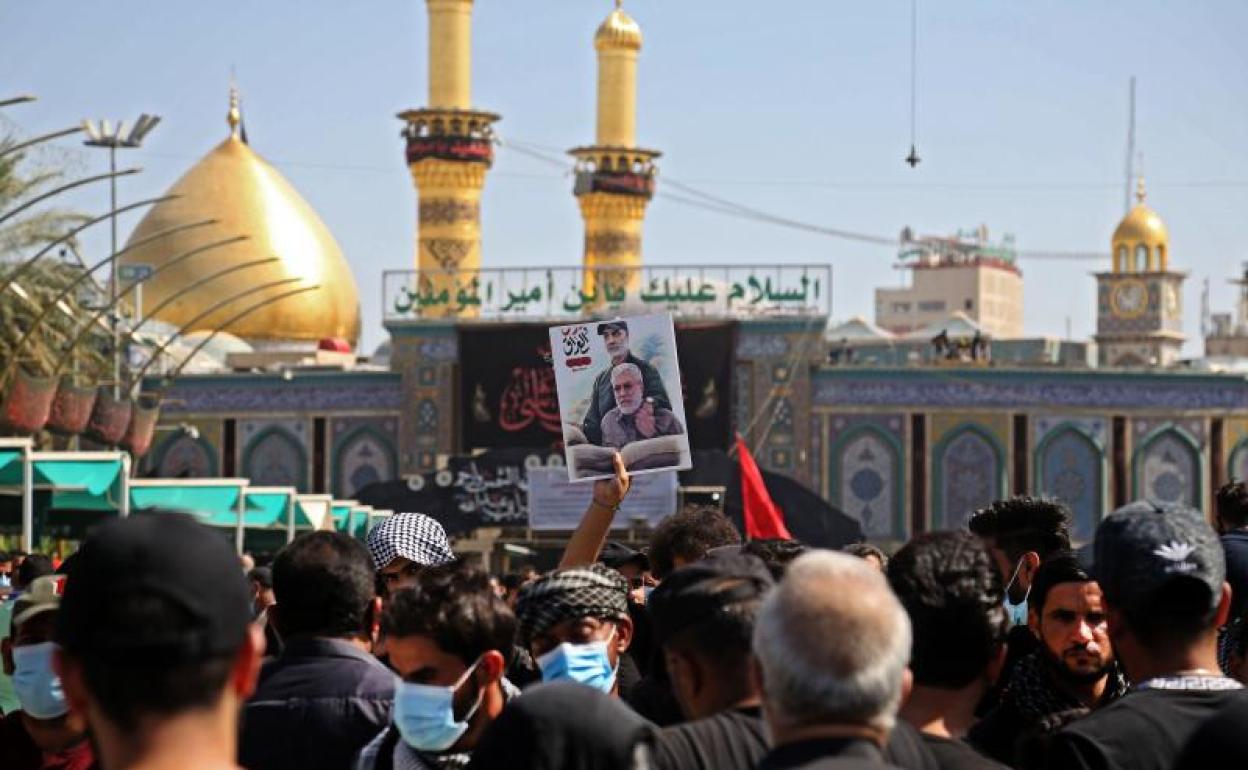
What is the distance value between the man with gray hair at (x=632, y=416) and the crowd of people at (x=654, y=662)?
186 centimetres

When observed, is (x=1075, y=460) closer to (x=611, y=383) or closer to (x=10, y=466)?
(x=10, y=466)

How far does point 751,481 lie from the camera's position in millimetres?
20891

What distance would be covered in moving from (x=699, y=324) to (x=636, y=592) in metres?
38.6

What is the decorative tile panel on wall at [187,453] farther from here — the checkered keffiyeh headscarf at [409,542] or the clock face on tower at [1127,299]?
the checkered keffiyeh headscarf at [409,542]

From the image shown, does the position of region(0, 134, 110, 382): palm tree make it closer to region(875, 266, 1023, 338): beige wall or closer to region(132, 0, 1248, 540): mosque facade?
region(132, 0, 1248, 540): mosque facade

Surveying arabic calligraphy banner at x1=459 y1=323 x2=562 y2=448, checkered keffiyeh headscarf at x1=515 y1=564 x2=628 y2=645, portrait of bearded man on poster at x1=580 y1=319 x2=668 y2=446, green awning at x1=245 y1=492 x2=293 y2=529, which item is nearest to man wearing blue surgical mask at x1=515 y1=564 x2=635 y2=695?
checkered keffiyeh headscarf at x1=515 y1=564 x2=628 y2=645

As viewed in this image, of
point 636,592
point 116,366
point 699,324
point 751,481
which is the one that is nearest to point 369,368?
point 699,324

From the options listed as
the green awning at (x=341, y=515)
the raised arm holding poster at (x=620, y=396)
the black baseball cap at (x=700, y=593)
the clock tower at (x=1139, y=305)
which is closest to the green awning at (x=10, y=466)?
the green awning at (x=341, y=515)

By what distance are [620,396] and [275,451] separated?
4058 centimetres

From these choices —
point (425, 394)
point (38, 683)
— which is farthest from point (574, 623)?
point (425, 394)

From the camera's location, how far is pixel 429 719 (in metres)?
5.14

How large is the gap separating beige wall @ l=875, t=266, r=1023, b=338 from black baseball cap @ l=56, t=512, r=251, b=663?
302 feet

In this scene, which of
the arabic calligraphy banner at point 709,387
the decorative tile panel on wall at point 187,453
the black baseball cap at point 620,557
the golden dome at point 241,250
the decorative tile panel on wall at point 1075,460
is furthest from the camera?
the golden dome at point 241,250

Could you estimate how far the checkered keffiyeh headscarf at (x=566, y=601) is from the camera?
18.3ft
